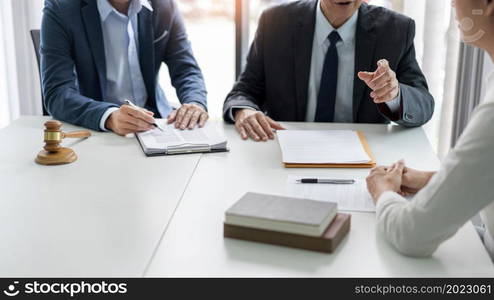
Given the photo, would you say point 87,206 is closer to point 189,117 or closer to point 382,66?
point 189,117

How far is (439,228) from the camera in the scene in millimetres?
1012

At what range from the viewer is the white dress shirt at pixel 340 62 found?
2105 millimetres

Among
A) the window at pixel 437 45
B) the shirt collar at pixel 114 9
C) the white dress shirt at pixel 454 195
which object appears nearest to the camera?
the white dress shirt at pixel 454 195

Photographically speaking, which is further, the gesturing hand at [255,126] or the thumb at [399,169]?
the gesturing hand at [255,126]

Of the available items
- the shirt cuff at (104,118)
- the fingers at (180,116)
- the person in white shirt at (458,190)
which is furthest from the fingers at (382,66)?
the shirt cuff at (104,118)

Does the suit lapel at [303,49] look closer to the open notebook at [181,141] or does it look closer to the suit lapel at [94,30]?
the open notebook at [181,141]

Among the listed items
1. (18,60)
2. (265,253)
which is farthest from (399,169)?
(18,60)

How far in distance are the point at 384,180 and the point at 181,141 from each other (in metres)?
0.65

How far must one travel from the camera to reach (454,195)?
979 mm

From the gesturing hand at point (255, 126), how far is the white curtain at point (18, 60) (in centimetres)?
175

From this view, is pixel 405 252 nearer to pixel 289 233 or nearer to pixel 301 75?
pixel 289 233

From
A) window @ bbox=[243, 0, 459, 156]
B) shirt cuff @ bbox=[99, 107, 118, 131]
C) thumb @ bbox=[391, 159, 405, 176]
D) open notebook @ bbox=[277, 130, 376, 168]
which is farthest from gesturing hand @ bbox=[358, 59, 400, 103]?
window @ bbox=[243, 0, 459, 156]

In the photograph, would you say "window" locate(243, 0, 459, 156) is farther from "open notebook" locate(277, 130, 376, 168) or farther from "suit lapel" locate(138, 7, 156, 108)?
"open notebook" locate(277, 130, 376, 168)

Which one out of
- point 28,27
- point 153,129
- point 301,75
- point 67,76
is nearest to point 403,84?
point 301,75
